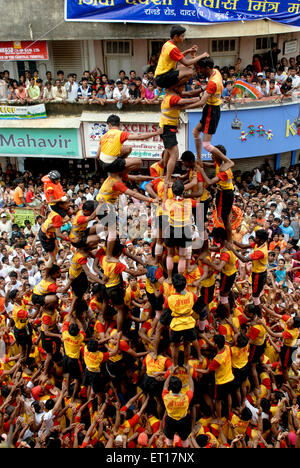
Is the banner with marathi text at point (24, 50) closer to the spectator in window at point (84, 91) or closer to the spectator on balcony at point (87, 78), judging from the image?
the spectator on balcony at point (87, 78)

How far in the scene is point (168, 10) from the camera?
1458 centimetres

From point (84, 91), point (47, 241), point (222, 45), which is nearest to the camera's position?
point (47, 241)

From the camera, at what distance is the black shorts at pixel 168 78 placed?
22.9ft

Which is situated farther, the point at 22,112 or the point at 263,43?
the point at 263,43

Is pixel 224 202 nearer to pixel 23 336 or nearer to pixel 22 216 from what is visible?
pixel 23 336

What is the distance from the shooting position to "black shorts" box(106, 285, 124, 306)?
25.6 ft

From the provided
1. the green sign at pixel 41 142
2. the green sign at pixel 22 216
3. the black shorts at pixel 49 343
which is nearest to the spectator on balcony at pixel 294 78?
the green sign at pixel 41 142

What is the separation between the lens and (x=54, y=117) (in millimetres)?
16016

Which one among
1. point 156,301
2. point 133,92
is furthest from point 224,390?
point 133,92

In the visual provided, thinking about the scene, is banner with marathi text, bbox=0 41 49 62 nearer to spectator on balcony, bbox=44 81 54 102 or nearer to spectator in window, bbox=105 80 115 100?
spectator on balcony, bbox=44 81 54 102

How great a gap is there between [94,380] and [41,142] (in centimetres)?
1073
